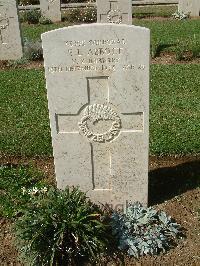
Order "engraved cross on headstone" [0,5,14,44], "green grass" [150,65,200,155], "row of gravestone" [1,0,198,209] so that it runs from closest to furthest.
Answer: "row of gravestone" [1,0,198,209], "green grass" [150,65,200,155], "engraved cross on headstone" [0,5,14,44]

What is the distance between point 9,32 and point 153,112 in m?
5.97

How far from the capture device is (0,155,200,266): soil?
177 inches

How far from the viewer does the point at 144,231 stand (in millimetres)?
4633

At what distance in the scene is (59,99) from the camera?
14.8 ft

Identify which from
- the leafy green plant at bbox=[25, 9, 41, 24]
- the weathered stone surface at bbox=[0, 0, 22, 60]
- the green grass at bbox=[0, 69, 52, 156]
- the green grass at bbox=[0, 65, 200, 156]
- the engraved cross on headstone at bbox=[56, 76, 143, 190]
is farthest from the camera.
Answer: the leafy green plant at bbox=[25, 9, 41, 24]

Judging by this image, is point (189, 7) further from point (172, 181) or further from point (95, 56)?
point (95, 56)

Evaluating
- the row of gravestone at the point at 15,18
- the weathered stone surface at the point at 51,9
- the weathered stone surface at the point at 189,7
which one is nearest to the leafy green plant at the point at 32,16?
the weathered stone surface at the point at 51,9

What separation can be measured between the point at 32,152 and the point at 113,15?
8.07m

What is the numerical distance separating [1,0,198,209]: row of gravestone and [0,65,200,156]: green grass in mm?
1663

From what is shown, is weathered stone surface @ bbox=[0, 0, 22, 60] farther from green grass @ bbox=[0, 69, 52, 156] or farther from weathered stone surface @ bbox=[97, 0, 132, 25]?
weathered stone surface @ bbox=[97, 0, 132, 25]

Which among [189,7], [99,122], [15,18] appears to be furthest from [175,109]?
[189,7]

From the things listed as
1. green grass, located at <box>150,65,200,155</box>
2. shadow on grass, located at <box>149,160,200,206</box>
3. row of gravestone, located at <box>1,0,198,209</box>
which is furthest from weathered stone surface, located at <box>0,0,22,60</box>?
row of gravestone, located at <box>1,0,198,209</box>

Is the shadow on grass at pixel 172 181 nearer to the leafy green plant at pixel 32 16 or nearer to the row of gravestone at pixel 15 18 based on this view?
the row of gravestone at pixel 15 18

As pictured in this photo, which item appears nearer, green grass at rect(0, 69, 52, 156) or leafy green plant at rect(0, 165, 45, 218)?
leafy green plant at rect(0, 165, 45, 218)
